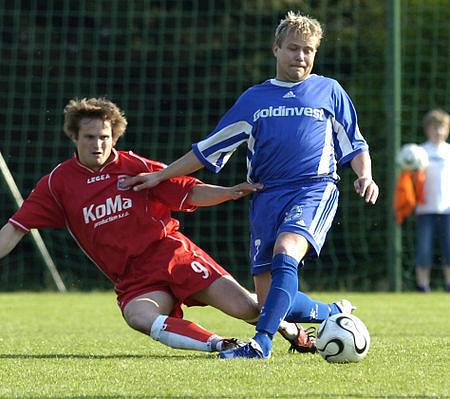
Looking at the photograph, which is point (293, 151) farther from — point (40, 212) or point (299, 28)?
point (40, 212)

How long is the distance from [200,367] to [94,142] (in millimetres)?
1629

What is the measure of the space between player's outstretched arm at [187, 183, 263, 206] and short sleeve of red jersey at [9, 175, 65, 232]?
0.71 m

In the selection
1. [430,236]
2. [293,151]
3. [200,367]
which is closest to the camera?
[200,367]

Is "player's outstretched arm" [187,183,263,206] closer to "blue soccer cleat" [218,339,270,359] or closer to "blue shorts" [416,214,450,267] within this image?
"blue soccer cleat" [218,339,270,359]

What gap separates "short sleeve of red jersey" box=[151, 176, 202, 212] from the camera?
634 centimetres

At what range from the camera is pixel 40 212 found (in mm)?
6332

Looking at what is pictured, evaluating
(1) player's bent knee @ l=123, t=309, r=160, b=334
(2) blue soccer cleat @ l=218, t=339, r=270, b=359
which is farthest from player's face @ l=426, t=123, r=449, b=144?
(2) blue soccer cleat @ l=218, t=339, r=270, b=359

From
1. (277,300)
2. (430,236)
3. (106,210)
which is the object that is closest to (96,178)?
(106,210)

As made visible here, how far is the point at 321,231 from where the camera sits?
19.2 feet

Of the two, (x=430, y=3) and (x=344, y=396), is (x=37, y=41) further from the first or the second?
(x=344, y=396)

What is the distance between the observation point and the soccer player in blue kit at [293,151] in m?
5.87

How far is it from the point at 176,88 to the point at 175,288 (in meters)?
7.89

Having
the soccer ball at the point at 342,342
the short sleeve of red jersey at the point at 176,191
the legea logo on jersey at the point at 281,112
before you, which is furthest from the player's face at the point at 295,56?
the soccer ball at the point at 342,342

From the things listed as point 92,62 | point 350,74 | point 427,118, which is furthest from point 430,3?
point 92,62
